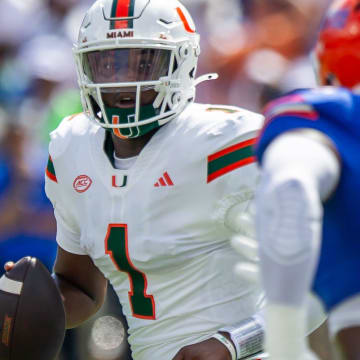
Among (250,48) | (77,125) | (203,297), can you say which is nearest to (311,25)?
(250,48)

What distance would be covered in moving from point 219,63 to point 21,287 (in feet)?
9.40

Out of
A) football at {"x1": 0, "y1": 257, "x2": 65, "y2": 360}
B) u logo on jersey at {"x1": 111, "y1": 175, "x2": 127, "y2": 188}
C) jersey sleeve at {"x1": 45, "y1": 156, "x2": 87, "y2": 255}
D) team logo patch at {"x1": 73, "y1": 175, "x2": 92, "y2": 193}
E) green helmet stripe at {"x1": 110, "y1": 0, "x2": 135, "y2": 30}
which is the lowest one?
football at {"x1": 0, "y1": 257, "x2": 65, "y2": 360}

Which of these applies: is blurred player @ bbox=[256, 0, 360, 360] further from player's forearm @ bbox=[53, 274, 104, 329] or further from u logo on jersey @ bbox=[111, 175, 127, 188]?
player's forearm @ bbox=[53, 274, 104, 329]

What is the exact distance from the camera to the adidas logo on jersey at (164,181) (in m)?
3.21

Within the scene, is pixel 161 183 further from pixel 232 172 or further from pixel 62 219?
pixel 62 219

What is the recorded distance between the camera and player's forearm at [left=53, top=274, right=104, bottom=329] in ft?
12.0

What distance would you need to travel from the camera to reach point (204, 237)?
3.22 m

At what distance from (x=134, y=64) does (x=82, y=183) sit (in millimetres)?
462

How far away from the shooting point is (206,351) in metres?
3.05

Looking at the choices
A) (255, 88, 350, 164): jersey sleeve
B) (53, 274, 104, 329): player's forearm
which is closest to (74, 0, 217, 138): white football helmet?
(53, 274, 104, 329): player's forearm

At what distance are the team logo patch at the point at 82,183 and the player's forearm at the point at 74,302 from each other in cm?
44

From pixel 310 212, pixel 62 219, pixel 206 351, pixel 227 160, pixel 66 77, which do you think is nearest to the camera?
pixel 310 212

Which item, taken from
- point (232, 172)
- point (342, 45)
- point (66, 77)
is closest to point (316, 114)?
→ point (342, 45)

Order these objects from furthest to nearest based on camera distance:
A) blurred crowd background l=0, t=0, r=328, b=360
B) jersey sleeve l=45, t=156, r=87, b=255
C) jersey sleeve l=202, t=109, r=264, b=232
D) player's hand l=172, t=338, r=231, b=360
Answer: blurred crowd background l=0, t=0, r=328, b=360 < jersey sleeve l=45, t=156, r=87, b=255 < jersey sleeve l=202, t=109, r=264, b=232 < player's hand l=172, t=338, r=231, b=360
